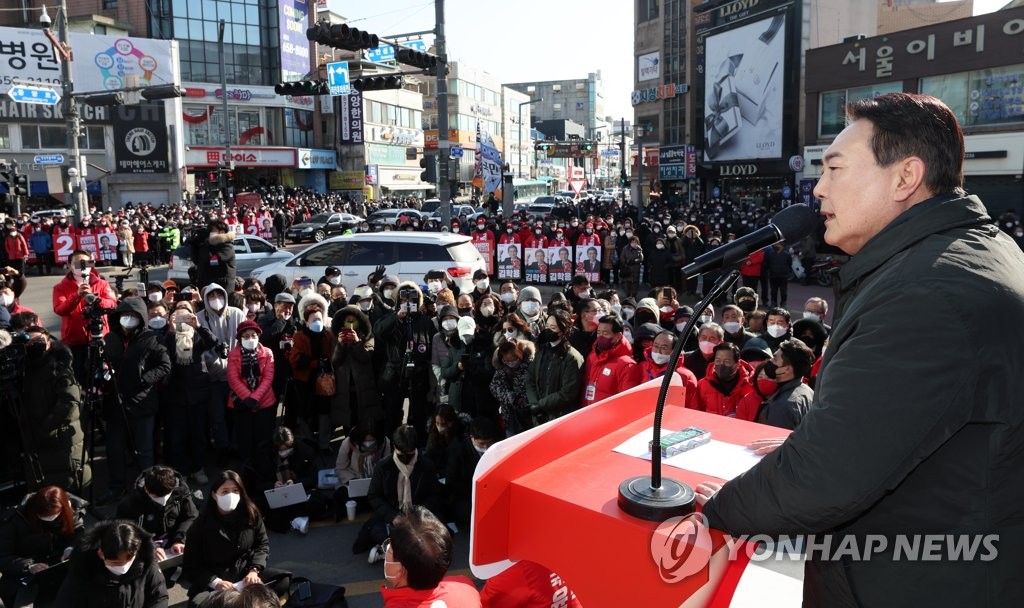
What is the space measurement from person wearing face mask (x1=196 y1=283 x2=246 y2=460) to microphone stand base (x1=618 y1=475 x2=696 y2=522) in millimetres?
6653

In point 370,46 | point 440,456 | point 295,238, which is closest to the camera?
point 440,456

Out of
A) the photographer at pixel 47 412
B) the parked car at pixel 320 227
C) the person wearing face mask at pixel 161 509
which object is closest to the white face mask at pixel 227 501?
the person wearing face mask at pixel 161 509

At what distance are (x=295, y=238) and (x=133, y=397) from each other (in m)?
27.4

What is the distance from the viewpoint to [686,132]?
158 ft

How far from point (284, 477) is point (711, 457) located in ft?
17.9

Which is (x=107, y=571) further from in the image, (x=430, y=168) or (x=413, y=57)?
(x=430, y=168)

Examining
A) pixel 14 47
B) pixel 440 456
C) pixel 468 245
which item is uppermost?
pixel 14 47

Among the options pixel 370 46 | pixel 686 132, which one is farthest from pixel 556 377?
pixel 686 132

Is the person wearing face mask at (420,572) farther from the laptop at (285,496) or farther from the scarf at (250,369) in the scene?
the scarf at (250,369)

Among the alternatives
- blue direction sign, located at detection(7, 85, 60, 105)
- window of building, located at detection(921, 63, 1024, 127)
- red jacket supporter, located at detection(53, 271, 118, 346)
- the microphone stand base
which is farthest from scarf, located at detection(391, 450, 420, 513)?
window of building, located at detection(921, 63, 1024, 127)

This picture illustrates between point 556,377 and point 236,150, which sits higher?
point 236,150

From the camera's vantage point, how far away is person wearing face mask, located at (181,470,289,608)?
5016 millimetres

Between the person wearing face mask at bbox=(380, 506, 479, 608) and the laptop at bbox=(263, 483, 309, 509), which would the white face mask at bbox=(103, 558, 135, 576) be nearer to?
the laptop at bbox=(263, 483, 309, 509)

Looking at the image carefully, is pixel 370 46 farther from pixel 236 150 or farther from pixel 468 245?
pixel 236 150
